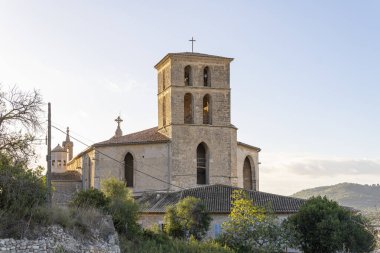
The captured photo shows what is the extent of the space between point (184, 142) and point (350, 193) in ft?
271

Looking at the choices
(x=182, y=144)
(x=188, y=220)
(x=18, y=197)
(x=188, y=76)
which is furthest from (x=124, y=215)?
(x=188, y=76)

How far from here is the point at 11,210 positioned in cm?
1938

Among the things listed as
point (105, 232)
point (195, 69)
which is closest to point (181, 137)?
point (195, 69)

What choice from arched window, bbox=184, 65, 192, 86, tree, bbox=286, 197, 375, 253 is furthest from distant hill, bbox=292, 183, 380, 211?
tree, bbox=286, 197, 375, 253

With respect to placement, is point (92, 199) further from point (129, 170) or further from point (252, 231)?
point (129, 170)

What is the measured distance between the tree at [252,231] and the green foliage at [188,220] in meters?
2.68

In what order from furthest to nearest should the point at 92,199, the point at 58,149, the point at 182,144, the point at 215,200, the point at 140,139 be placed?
the point at 58,149
the point at 140,139
the point at 182,144
the point at 215,200
the point at 92,199

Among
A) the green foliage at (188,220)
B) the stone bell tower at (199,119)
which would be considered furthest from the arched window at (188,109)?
the green foliage at (188,220)

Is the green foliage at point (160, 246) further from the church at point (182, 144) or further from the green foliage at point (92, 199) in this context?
the church at point (182, 144)

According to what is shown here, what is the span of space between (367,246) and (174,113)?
1780 centimetres

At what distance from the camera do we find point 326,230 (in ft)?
107

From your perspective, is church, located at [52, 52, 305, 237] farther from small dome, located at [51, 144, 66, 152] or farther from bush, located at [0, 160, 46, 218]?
small dome, located at [51, 144, 66, 152]

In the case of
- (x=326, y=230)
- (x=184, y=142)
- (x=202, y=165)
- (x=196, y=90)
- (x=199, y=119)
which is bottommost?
(x=326, y=230)

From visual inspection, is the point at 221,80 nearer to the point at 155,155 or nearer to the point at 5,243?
the point at 155,155
